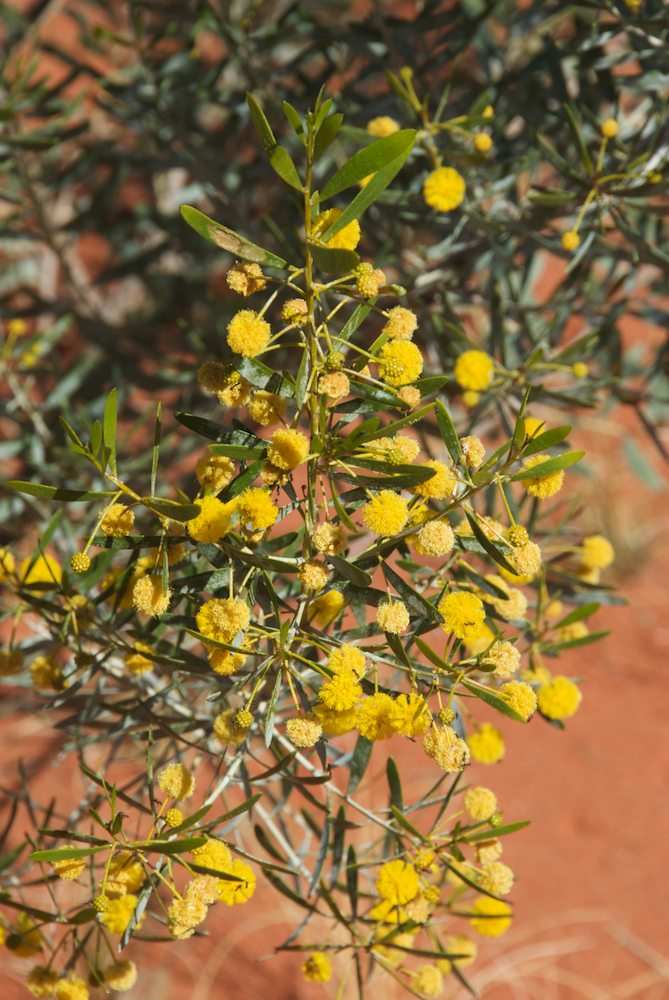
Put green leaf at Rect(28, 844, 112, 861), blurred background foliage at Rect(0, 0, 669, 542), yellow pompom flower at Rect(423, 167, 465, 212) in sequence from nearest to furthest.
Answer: green leaf at Rect(28, 844, 112, 861) < yellow pompom flower at Rect(423, 167, 465, 212) < blurred background foliage at Rect(0, 0, 669, 542)

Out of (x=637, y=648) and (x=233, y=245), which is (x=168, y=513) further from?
(x=637, y=648)

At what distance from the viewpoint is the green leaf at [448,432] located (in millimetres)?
822

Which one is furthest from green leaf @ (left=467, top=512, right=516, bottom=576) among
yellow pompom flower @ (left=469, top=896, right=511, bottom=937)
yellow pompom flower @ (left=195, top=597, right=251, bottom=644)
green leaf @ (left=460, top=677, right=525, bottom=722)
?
yellow pompom flower @ (left=469, top=896, right=511, bottom=937)

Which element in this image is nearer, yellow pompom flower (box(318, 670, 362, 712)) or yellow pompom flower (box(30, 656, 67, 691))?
yellow pompom flower (box(318, 670, 362, 712))

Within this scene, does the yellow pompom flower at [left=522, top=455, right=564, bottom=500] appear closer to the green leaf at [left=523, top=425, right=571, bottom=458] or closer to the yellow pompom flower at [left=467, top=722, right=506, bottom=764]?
the green leaf at [left=523, top=425, right=571, bottom=458]

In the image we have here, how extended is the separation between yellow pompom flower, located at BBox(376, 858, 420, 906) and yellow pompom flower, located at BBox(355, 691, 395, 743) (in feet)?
0.73

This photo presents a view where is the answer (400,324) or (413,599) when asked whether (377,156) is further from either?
(413,599)

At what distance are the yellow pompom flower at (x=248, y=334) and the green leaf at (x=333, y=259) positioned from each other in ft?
0.30

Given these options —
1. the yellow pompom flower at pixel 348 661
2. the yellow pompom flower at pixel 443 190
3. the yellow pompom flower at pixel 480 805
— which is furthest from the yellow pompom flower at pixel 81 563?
the yellow pompom flower at pixel 443 190

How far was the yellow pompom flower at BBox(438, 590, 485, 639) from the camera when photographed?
34.9 inches

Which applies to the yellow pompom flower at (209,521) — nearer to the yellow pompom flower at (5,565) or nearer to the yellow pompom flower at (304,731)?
the yellow pompom flower at (304,731)

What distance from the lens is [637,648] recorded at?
280cm

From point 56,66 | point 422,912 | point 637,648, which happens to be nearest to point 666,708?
point 637,648

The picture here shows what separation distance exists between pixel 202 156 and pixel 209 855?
1382mm
